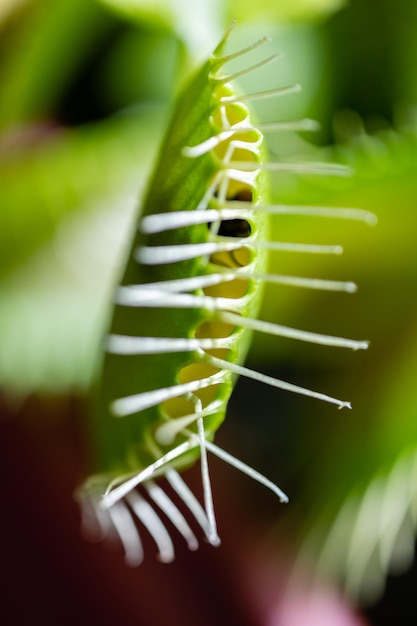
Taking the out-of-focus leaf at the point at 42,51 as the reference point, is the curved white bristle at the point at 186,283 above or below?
below

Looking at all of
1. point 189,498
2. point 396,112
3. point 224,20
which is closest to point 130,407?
point 189,498

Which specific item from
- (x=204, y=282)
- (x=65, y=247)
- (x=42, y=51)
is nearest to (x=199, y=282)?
(x=204, y=282)

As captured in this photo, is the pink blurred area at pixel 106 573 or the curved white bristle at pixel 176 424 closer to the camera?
the curved white bristle at pixel 176 424

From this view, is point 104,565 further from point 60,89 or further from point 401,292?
point 60,89

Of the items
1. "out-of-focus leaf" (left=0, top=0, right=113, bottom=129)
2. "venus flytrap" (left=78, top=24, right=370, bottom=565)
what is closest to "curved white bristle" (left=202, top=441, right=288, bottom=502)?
"venus flytrap" (left=78, top=24, right=370, bottom=565)

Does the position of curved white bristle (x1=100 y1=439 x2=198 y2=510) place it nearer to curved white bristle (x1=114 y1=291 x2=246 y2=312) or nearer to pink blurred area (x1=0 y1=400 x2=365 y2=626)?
curved white bristle (x1=114 y1=291 x2=246 y2=312)

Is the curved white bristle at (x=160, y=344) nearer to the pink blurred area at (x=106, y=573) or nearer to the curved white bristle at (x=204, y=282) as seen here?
the curved white bristle at (x=204, y=282)

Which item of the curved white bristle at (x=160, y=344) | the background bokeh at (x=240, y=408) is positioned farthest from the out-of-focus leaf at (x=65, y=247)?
the curved white bristle at (x=160, y=344)

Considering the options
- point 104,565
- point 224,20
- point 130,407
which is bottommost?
point 104,565
